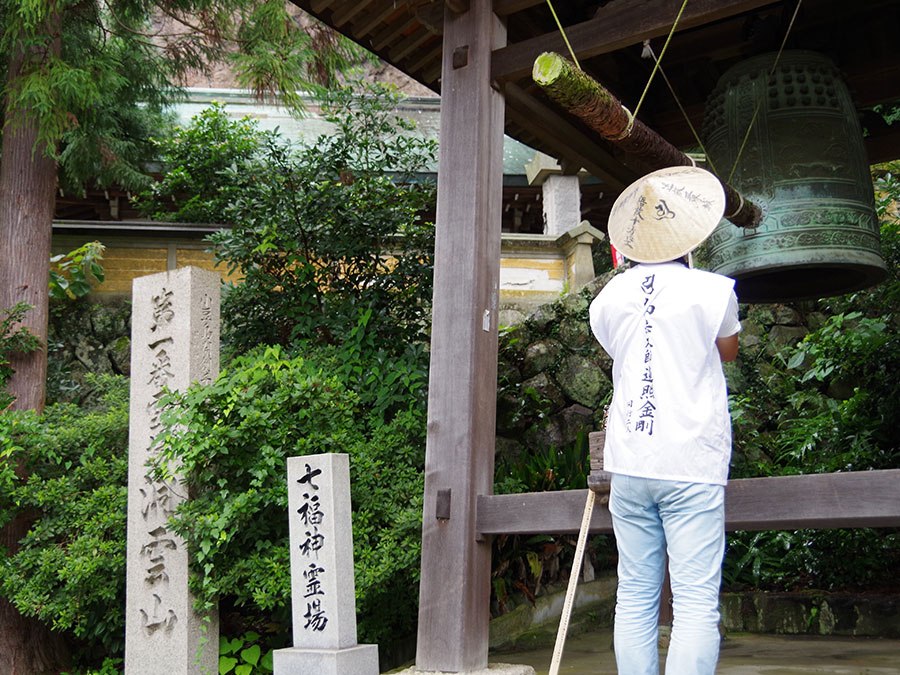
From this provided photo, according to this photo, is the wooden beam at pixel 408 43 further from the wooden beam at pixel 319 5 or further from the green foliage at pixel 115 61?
the green foliage at pixel 115 61

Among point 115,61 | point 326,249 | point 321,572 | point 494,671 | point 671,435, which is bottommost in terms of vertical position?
point 494,671

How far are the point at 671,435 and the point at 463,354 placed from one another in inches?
59.7

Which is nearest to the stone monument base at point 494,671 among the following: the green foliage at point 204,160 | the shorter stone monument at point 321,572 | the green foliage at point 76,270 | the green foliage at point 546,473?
the shorter stone monument at point 321,572

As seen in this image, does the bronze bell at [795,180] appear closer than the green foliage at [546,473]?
Yes

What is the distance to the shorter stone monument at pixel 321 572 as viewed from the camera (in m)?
4.38

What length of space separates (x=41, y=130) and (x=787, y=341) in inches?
292

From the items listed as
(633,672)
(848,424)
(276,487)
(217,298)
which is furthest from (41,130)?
(848,424)

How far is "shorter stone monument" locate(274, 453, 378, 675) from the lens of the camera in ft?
14.4

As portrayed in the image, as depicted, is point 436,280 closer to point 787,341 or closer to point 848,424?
point 848,424

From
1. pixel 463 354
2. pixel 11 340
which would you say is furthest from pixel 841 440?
pixel 11 340

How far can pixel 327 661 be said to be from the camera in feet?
13.9

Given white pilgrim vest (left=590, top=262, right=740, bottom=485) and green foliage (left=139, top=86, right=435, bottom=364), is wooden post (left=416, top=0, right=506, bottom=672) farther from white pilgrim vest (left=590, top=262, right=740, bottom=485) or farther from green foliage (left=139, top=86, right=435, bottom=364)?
green foliage (left=139, top=86, right=435, bottom=364)

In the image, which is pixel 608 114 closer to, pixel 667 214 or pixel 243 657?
Answer: pixel 667 214

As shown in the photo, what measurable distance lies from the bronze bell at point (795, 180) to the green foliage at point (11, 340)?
5.34 meters
